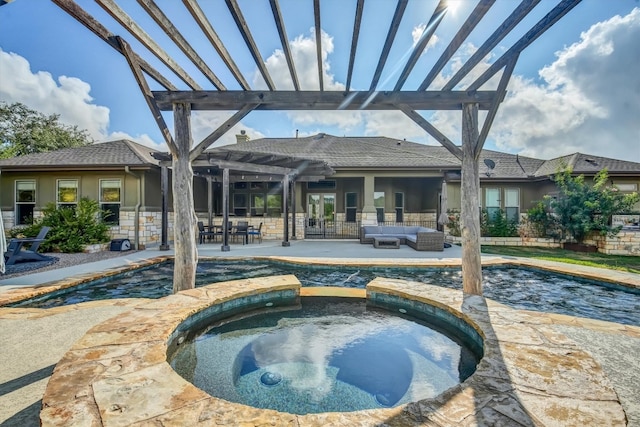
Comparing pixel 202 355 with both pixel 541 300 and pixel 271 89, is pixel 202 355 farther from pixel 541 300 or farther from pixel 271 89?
pixel 541 300

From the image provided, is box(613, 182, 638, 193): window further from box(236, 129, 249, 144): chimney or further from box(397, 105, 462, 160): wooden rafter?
box(236, 129, 249, 144): chimney

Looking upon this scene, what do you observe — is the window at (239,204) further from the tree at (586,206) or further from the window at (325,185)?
the tree at (586,206)

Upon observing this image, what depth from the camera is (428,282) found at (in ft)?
19.7

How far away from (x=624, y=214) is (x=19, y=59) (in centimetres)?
2992

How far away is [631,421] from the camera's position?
1.90 meters

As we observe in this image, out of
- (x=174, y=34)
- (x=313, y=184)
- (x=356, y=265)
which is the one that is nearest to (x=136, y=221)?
(x=313, y=184)

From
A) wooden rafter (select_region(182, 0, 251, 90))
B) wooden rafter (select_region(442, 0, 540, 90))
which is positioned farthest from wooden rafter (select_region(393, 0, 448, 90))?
wooden rafter (select_region(182, 0, 251, 90))

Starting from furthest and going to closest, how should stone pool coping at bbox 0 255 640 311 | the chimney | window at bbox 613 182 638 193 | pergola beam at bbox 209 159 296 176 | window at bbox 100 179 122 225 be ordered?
the chimney → window at bbox 613 182 638 193 → window at bbox 100 179 122 225 → pergola beam at bbox 209 159 296 176 → stone pool coping at bbox 0 255 640 311

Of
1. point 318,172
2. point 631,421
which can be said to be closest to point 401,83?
point 631,421

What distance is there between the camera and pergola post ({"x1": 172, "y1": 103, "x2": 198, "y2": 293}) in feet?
14.4

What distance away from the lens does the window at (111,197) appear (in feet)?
37.1

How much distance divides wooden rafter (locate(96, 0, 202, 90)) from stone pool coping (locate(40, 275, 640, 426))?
9.58 ft

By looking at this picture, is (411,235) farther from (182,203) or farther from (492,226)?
(182,203)

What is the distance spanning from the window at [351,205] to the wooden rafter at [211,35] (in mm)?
11807
